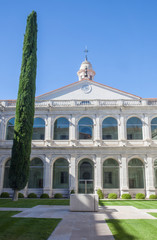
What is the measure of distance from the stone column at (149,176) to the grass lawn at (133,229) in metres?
17.6

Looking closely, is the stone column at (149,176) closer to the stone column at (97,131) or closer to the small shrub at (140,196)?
the small shrub at (140,196)

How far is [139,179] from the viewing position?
96.3ft

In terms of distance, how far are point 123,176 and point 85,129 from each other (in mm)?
7717

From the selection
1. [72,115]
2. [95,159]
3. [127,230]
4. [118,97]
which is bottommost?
[127,230]

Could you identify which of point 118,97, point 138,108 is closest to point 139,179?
point 138,108

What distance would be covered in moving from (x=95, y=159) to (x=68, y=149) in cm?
368

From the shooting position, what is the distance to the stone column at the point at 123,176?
28172 millimetres

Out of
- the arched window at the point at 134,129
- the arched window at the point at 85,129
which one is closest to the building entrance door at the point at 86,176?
the arched window at the point at 85,129

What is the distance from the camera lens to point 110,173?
97.5 feet

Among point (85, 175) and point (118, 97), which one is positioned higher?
point (118, 97)

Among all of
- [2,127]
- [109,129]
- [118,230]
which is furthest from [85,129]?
[118,230]

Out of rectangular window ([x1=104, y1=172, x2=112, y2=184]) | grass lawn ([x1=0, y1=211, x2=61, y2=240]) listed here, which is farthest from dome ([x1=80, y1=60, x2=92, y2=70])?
grass lawn ([x1=0, y1=211, x2=61, y2=240])

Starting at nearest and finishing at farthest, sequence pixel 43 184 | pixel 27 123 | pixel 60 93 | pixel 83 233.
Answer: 1. pixel 83 233
2. pixel 27 123
3. pixel 43 184
4. pixel 60 93

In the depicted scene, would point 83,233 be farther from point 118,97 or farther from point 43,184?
point 118,97
